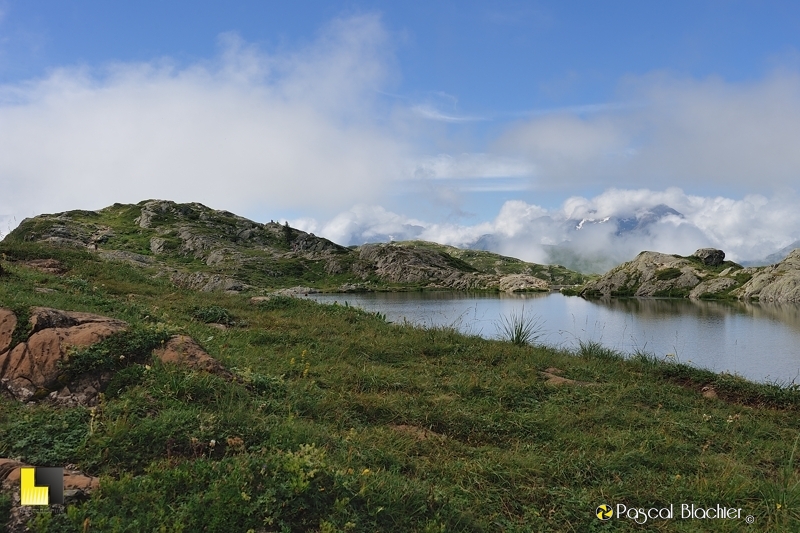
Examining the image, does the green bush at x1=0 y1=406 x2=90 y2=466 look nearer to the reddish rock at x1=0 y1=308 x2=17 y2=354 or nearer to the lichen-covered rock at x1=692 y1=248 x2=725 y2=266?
the reddish rock at x1=0 y1=308 x2=17 y2=354

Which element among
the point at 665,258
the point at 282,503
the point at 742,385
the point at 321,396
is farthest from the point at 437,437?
the point at 665,258

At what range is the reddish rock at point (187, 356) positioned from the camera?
769 centimetres

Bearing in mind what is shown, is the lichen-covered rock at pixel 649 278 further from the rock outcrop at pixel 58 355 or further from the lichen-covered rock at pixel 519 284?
the rock outcrop at pixel 58 355

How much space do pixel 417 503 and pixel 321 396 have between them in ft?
12.5

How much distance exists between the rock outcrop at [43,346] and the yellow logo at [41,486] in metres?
2.56

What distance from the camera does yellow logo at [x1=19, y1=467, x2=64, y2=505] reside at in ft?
13.6

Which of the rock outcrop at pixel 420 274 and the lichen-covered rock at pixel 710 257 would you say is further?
the rock outcrop at pixel 420 274

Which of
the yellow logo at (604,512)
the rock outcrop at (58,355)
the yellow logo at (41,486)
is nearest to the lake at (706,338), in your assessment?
the yellow logo at (604,512)

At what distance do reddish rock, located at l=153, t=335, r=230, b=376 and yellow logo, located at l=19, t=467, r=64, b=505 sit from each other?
126 inches

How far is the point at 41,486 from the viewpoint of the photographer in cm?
425

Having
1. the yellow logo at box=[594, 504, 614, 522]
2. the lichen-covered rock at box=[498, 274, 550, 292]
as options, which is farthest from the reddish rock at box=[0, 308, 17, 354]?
the lichen-covered rock at box=[498, 274, 550, 292]

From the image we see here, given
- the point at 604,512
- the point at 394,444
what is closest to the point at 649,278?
the point at 604,512

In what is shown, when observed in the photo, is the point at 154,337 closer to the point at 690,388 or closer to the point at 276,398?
the point at 276,398

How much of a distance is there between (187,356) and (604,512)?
690 centimetres
